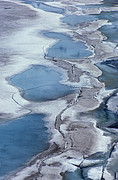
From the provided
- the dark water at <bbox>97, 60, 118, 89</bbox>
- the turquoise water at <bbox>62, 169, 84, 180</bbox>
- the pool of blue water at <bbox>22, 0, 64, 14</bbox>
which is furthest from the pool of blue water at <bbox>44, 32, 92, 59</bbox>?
the turquoise water at <bbox>62, 169, 84, 180</bbox>

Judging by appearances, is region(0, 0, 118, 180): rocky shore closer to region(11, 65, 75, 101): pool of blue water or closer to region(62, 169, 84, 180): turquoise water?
region(62, 169, 84, 180): turquoise water

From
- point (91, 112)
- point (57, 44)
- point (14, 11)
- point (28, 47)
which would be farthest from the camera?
point (14, 11)

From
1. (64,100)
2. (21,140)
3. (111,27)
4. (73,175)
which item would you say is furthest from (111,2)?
(73,175)

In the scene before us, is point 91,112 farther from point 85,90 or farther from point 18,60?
point 18,60

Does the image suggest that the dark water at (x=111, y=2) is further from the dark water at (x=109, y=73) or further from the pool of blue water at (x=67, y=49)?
the dark water at (x=109, y=73)

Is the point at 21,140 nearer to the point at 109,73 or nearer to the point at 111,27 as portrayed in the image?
the point at 109,73

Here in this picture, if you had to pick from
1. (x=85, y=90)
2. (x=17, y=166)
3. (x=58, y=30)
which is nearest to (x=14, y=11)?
(x=58, y=30)

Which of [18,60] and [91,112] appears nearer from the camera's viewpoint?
[91,112]
